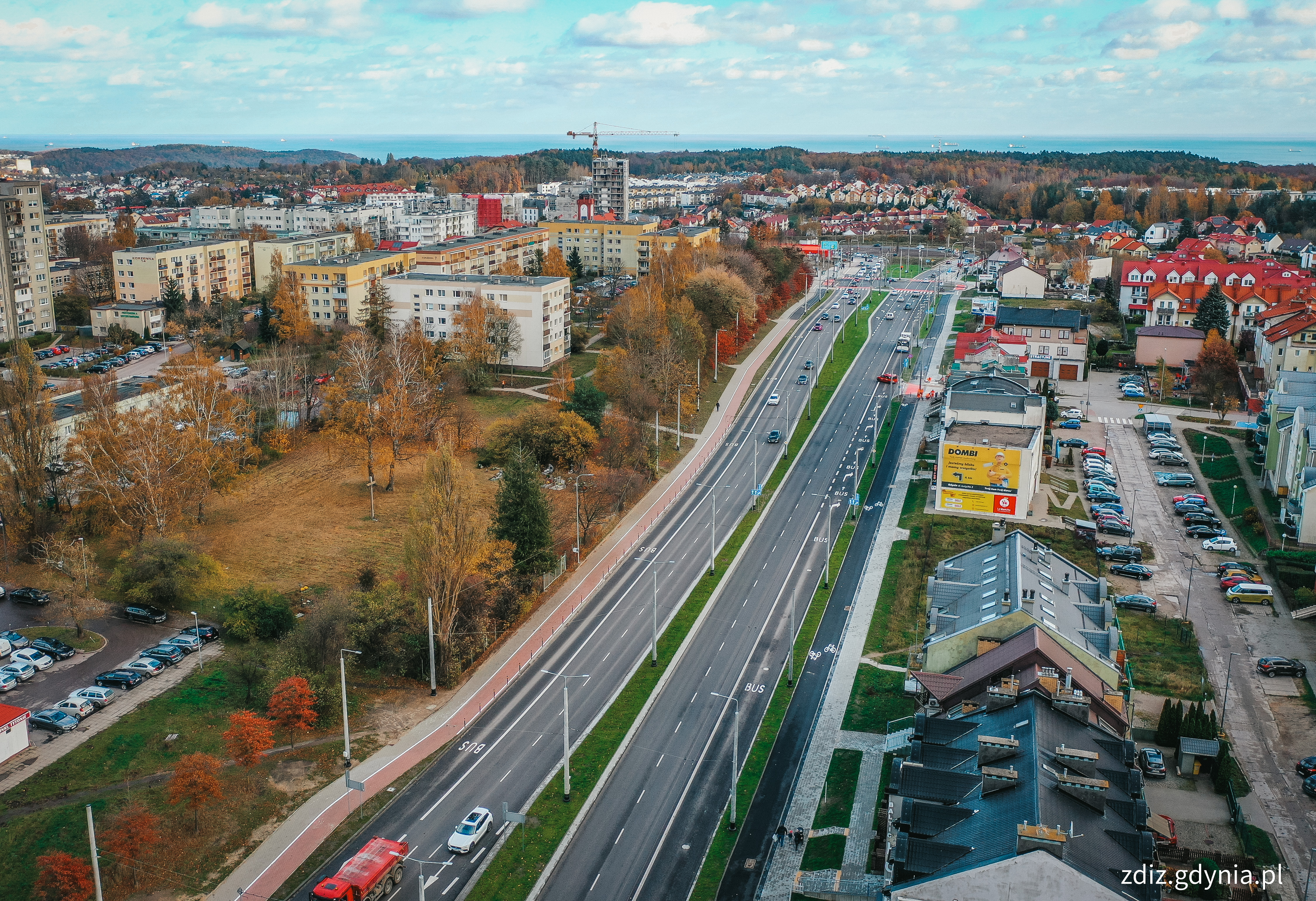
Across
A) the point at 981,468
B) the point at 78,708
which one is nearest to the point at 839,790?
the point at 78,708

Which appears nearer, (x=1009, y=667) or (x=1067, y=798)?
(x=1067, y=798)

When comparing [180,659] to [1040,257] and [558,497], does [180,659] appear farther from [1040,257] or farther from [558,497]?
[1040,257]

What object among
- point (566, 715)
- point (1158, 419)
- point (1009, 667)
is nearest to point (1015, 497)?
point (1158, 419)

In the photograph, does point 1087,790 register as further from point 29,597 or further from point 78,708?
point 29,597

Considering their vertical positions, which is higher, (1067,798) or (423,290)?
(423,290)

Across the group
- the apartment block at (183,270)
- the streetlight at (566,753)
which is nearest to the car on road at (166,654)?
the streetlight at (566,753)
